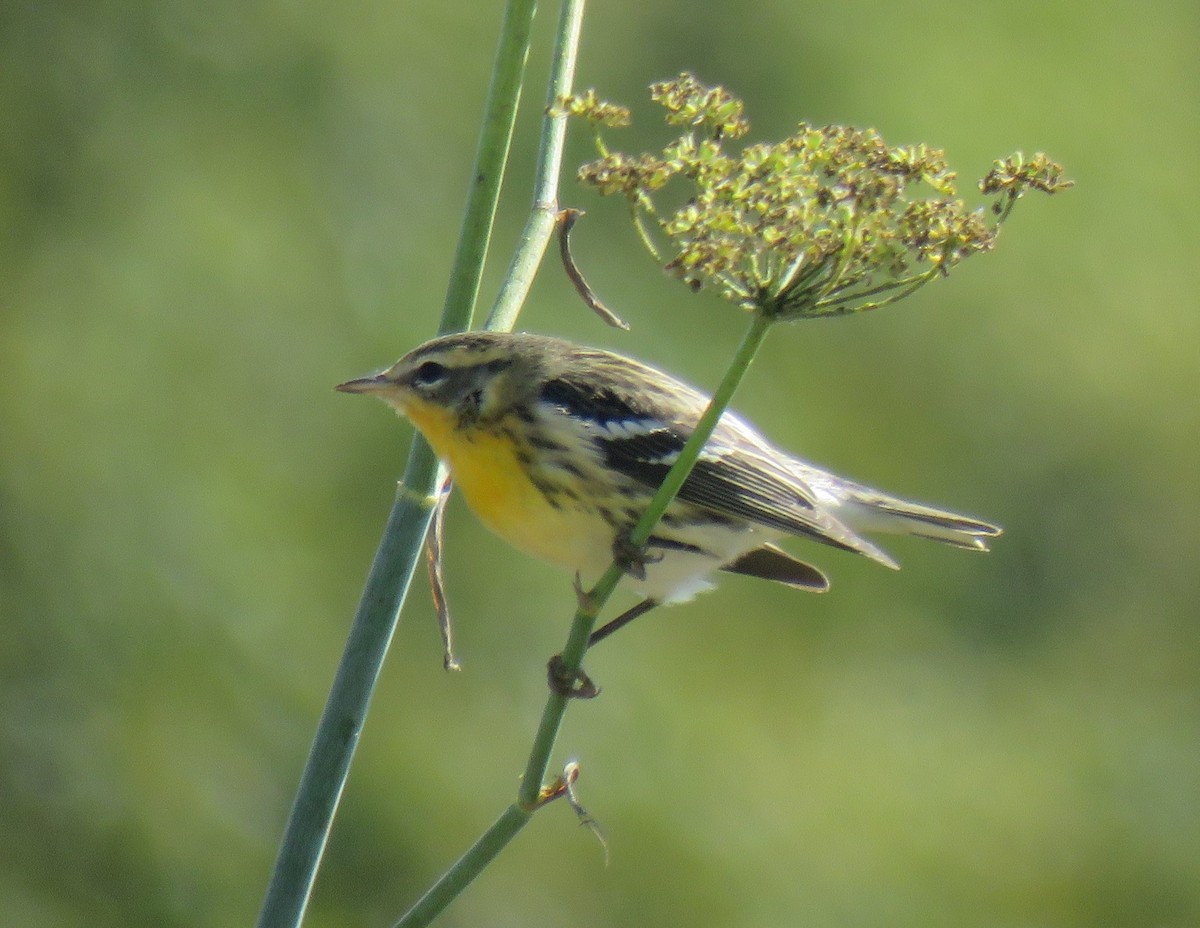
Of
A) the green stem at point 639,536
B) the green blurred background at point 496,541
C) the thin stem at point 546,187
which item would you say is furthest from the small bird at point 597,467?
the green blurred background at point 496,541

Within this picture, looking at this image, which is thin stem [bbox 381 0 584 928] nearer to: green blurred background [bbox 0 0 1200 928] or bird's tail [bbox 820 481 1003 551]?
bird's tail [bbox 820 481 1003 551]

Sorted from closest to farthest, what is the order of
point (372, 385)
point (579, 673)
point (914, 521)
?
point (579, 673), point (372, 385), point (914, 521)

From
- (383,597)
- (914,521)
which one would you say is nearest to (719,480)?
(914,521)

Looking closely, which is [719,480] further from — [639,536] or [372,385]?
[639,536]

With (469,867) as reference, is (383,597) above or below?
above

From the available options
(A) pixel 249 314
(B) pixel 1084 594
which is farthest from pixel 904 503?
(B) pixel 1084 594
